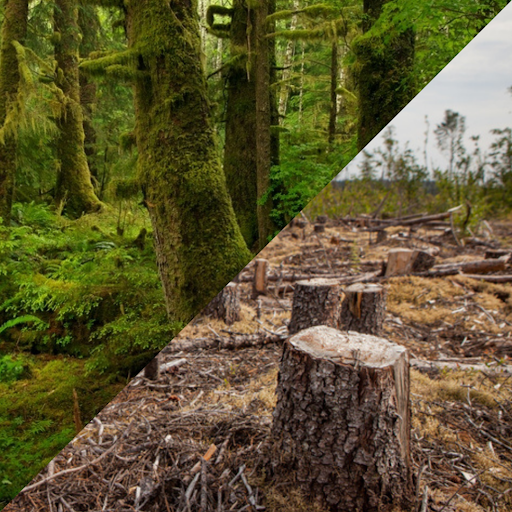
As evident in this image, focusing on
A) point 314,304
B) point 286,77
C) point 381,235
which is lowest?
point 314,304

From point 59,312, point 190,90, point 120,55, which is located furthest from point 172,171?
point 59,312

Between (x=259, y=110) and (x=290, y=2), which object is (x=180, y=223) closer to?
(x=259, y=110)

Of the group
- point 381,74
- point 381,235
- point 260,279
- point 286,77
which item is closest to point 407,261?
point 381,235

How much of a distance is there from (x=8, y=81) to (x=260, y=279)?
375cm

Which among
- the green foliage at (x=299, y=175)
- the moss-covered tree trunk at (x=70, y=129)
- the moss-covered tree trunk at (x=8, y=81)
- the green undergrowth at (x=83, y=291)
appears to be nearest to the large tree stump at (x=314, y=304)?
the green undergrowth at (x=83, y=291)

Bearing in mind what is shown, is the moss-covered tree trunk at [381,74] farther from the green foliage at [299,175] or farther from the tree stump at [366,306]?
the tree stump at [366,306]

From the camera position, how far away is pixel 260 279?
2.81 feet

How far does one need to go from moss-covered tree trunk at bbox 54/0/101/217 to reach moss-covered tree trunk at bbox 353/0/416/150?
9.89 feet

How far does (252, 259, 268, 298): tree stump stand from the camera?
2.52ft

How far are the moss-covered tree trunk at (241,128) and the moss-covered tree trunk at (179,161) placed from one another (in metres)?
2.48

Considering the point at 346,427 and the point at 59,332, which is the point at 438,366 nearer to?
the point at 346,427

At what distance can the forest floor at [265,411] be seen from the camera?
483 millimetres

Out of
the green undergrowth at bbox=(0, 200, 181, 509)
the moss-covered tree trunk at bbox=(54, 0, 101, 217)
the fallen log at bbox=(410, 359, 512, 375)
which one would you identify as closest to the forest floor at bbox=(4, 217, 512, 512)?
the fallen log at bbox=(410, 359, 512, 375)

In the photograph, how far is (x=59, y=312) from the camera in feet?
5.92
